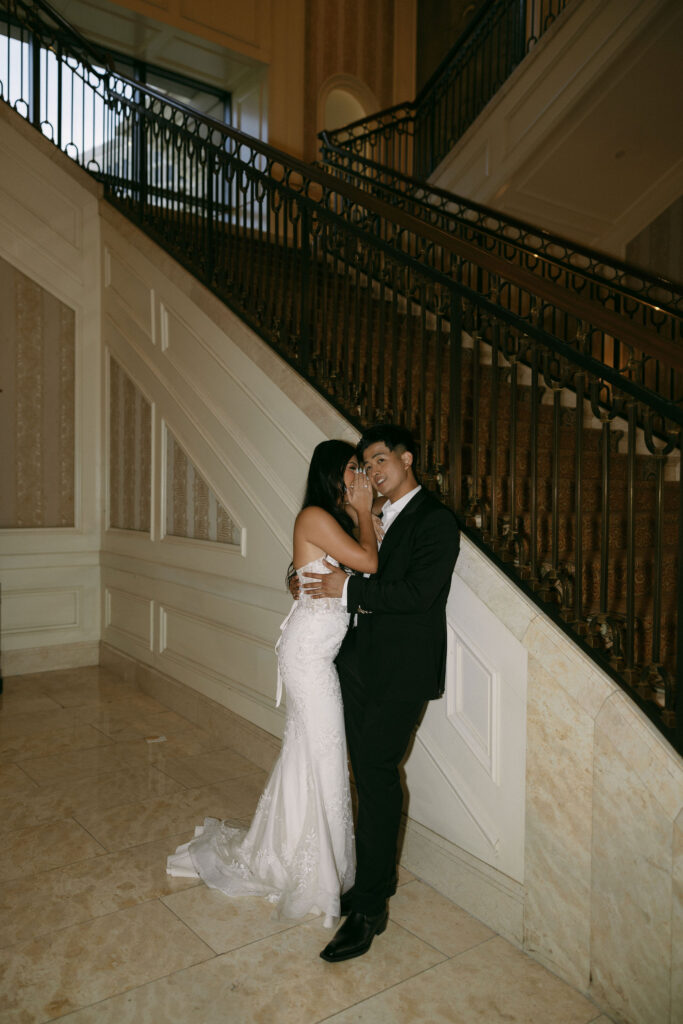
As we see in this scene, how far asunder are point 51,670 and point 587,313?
488 cm

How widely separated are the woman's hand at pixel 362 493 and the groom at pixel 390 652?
0.04m

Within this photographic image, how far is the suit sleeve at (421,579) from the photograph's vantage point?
2.36 meters

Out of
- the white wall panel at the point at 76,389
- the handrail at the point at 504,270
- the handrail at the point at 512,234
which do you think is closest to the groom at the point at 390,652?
the handrail at the point at 504,270

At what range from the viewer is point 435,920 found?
2.61 m

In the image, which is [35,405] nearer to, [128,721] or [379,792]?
[128,721]

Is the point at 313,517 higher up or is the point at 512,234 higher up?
the point at 512,234

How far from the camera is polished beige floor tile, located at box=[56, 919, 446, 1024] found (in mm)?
2105

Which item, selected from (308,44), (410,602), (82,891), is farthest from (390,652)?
(308,44)

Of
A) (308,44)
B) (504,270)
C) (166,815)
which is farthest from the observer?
(308,44)

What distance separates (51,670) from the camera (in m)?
5.72

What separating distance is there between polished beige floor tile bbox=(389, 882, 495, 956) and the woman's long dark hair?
4.44 feet

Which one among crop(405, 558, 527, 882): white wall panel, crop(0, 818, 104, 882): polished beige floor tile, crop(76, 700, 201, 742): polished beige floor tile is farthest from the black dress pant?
crop(76, 700, 201, 742): polished beige floor tile

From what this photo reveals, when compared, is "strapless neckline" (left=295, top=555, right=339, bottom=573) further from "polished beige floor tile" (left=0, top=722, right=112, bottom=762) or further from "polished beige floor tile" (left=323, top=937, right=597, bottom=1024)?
"polished beige floor tile" (left=0, top=722, right=112, bottom=762)

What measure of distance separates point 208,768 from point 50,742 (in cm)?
100
